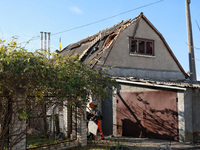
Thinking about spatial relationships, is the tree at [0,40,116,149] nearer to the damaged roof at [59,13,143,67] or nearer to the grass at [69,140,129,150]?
the grass at [69,140,129,150]

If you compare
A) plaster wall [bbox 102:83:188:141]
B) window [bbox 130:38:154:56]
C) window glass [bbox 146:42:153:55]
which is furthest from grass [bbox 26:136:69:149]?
window glass [bbox 146:42:153:55]

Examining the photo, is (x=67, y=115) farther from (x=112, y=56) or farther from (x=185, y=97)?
(x=112, y=56)

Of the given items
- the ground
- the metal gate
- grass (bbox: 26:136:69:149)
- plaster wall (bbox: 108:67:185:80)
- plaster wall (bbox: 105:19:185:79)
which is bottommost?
the ground

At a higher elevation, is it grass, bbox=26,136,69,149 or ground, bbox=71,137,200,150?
grass, bbox=26,136,69,149

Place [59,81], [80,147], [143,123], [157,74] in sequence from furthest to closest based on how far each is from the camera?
1. [157,74]
2. [143,123]
3. [80,147]
4. [59,81]

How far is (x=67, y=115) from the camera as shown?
1023 cm

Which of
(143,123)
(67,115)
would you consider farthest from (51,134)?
(143,123)

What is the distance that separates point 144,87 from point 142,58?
510cm

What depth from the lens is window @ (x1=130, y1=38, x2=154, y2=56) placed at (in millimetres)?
17125

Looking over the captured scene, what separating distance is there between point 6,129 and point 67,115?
10.3 feet

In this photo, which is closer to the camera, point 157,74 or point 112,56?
point 112,56

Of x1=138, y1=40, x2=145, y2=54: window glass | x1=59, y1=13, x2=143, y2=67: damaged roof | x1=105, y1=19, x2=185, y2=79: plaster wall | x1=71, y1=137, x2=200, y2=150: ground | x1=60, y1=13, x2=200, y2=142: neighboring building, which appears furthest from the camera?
x1=138, y1=40, x2=145, y2=54: window glass

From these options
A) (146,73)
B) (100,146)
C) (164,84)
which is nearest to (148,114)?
(164,84)

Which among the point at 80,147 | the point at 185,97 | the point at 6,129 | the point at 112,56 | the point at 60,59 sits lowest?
the point at 80,147
